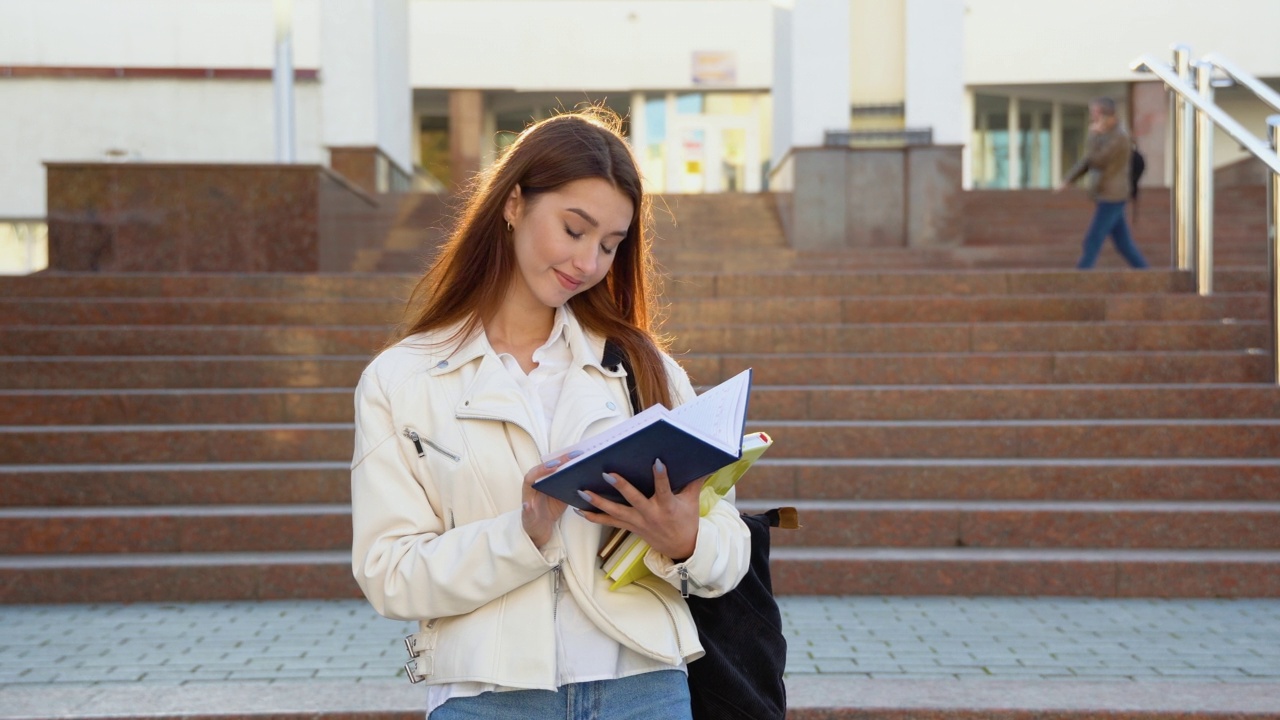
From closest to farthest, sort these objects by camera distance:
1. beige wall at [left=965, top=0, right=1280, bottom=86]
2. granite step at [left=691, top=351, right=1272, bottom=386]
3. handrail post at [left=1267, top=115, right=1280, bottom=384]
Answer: handrail post at [left=1267, top=115, right=1280, bottom=384] < granite step at [left=691, top=351, right=1272, bottom=386] < beige wall at [left=965, top=0, right=1280, bottom=86]

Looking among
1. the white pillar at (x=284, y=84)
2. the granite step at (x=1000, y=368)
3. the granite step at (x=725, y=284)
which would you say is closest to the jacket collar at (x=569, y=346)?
the granite step at (x=1000, y=368)

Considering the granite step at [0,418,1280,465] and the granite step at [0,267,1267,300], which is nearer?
the granite step at [0,418,1280,465]

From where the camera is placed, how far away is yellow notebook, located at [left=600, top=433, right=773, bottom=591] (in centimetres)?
207

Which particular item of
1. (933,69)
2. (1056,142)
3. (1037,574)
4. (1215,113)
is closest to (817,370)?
(1037,574)

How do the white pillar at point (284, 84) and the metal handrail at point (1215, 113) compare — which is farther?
the white pillar at point (284, 84)

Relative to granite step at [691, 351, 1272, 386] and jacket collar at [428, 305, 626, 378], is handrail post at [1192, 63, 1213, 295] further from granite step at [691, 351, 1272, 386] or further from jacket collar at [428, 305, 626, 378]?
jacket collar at [428, 305, 626, 378]

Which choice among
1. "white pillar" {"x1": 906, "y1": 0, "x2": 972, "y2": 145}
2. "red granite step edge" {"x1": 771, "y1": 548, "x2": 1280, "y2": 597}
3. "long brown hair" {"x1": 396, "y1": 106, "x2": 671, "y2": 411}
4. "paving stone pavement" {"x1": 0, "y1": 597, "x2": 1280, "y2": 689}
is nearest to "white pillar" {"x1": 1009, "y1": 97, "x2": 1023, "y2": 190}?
"white pillar" {"x1": 906, "y1": 0, "x2": 972, "y2": 145}

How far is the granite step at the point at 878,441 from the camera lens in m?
7.28

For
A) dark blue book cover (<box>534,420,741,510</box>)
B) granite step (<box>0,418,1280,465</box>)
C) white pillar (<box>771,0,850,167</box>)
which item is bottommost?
granite step (<box>0,418,1280,465</box>)

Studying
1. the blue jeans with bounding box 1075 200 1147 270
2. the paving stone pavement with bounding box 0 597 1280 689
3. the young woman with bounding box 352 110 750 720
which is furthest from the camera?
the blue jeans with bounding box 1075 200 1147 270

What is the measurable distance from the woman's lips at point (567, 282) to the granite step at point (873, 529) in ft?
14.7

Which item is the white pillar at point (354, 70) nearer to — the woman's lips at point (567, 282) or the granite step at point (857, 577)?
the granite step at point (857, 577)

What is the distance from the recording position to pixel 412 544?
6.89 ft

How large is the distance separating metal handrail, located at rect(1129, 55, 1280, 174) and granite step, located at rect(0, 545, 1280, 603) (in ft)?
9.05
